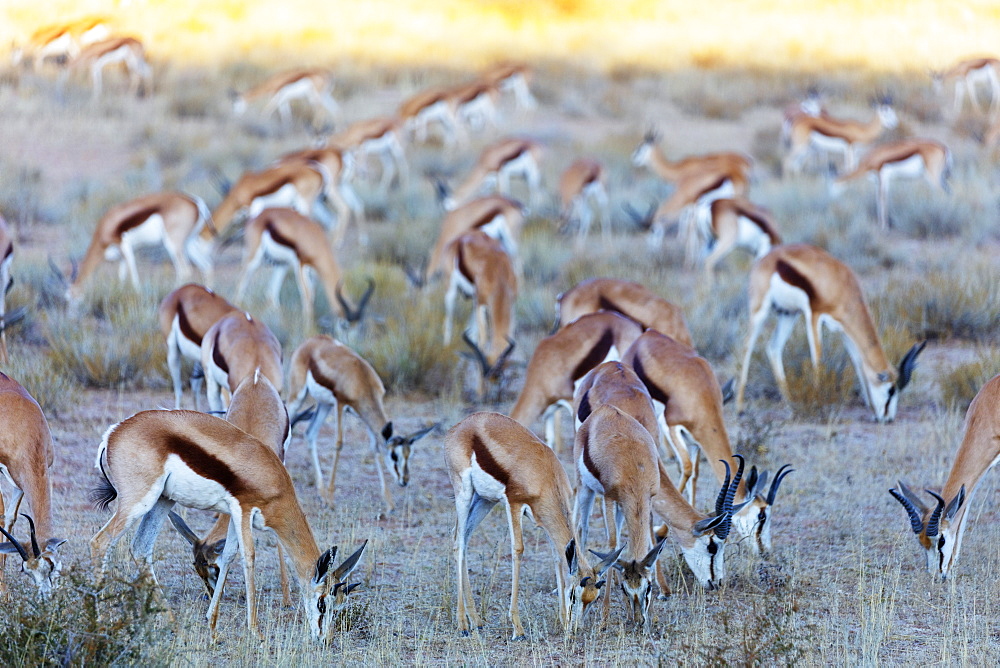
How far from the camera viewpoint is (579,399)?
6.86 meters

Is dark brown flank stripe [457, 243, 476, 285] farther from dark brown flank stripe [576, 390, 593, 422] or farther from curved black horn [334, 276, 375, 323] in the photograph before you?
dark brown flank stripe [576, 390, 593, 422]

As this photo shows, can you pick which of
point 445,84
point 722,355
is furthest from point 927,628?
point 445,84

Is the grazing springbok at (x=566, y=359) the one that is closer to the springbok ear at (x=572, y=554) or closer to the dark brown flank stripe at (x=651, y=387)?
the dark brown flank stripe at (x=651, y=387)

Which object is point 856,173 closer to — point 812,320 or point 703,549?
point 812,320

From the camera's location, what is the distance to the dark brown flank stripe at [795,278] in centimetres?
960

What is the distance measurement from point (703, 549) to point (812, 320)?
4437 millimetres

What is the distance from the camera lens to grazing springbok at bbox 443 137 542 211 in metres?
17.7

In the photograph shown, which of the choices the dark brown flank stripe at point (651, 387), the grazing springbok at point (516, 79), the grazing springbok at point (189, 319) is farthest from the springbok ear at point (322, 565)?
the grazing springbok at point (516, 79)

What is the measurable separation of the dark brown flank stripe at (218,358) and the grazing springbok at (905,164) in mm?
12141

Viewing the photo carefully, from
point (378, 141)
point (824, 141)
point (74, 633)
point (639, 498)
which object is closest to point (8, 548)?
point (74, 633)

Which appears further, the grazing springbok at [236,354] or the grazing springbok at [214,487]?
the grazing springbok at [236,354]

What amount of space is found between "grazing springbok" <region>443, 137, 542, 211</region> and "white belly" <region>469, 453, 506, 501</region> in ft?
39.5

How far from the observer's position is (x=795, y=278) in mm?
9695

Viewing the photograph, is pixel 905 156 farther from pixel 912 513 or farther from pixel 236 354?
pixel 236 354
